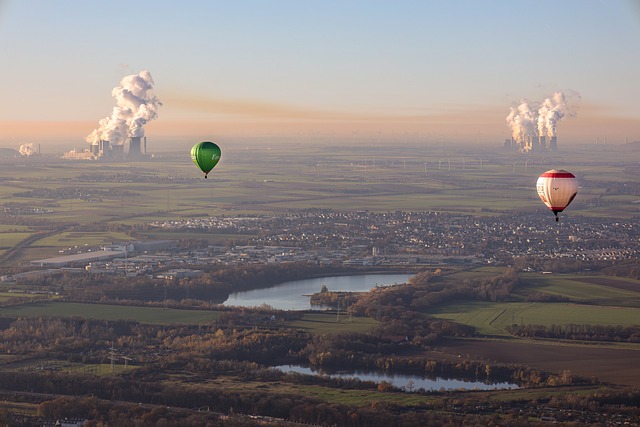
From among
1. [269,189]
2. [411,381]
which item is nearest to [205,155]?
[411,381]

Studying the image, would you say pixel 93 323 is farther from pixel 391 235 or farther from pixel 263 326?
pixel 391 235

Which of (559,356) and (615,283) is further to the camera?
(615,283)

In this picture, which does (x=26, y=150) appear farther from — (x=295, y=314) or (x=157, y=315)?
(x=295, y=314)

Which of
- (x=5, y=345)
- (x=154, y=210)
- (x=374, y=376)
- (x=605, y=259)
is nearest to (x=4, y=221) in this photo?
(x=154, y=210)

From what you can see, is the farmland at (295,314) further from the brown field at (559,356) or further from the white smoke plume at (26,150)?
the white smoke plume at (26,150)

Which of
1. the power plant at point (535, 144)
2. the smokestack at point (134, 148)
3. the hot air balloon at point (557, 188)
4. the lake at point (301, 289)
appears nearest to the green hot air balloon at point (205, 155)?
the lake at point (301, 289)

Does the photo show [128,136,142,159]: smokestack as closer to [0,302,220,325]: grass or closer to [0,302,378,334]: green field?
[0,302,220,325]: grass

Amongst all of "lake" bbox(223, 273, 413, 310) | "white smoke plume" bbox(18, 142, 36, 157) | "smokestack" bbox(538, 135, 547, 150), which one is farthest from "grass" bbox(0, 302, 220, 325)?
"smokestack" bbox(538, 135, 547, 150)
